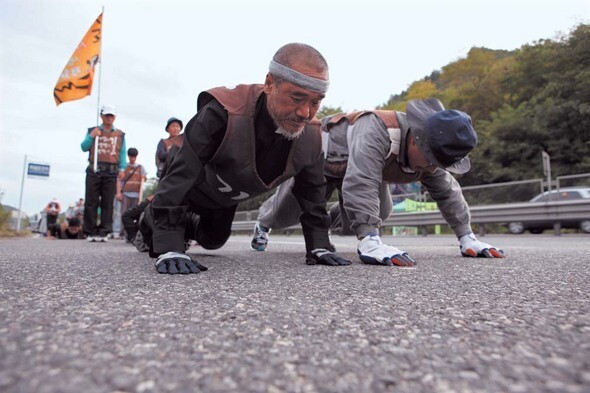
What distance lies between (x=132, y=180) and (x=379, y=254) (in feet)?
20.6

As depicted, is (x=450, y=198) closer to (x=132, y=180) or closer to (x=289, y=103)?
(x=289, y=103)

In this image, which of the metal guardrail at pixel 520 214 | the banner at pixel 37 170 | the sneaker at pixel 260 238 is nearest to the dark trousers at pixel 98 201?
the sneaker at pixel 260 238

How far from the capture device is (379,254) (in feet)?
7.94

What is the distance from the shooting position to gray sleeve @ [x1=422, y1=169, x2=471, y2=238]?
3210 millimetres

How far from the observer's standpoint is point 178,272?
186 cm

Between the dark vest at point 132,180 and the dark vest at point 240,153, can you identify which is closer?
the dark vest at point 240,153

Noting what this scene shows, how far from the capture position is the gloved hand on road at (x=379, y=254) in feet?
7.75

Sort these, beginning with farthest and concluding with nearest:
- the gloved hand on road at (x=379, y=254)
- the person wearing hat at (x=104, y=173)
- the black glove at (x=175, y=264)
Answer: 1. the person wearing hat at (x=104, y=173)
2. the gloved hand on road at (x=379, y=254)
3. the black glove at (x=175, y=264)

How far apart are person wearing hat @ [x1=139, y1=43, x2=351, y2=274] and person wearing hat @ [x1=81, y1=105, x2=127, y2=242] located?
176 inches

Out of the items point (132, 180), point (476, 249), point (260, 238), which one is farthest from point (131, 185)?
point (476, 249)

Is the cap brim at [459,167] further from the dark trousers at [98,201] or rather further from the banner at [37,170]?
the banner at [37,170]

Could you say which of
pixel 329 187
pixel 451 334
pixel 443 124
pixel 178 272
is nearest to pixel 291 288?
pixel 178 272

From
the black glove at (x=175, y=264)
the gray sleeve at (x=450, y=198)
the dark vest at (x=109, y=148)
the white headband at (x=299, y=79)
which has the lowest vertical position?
the black glove at (x=175, y=264)

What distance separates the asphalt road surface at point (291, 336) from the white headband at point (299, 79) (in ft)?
3.06
